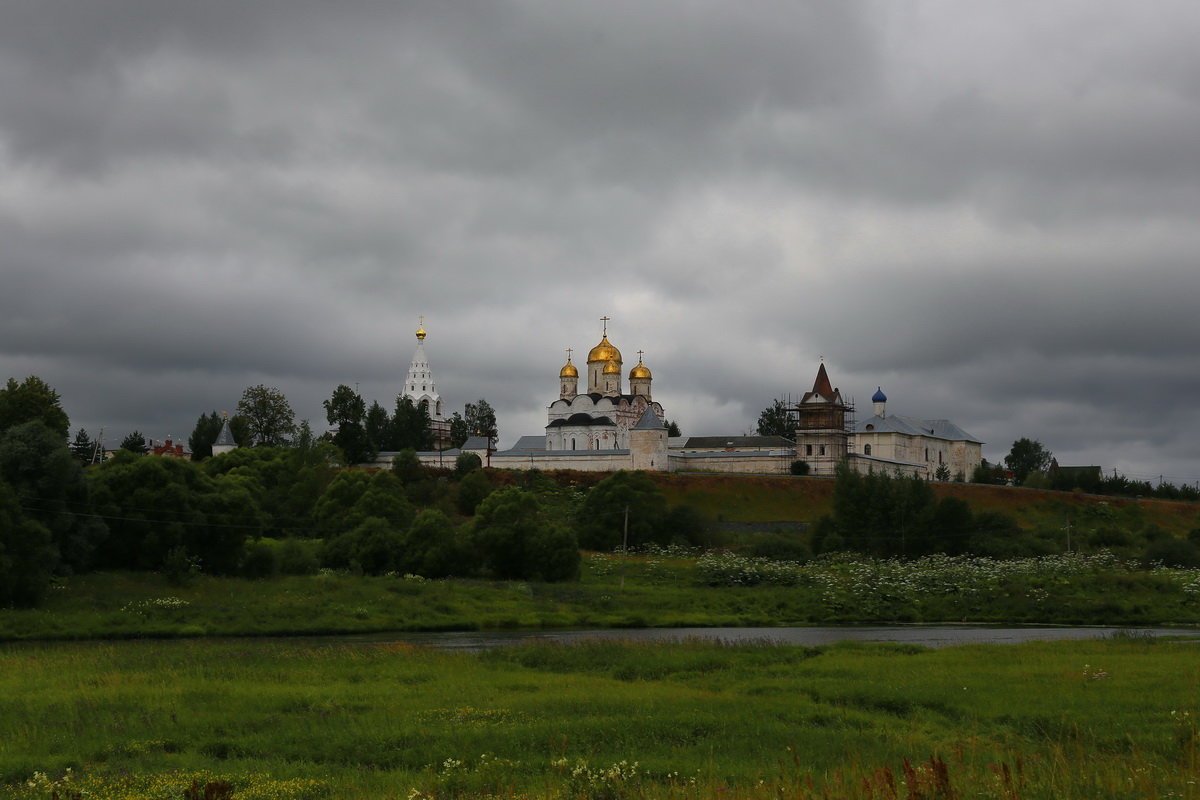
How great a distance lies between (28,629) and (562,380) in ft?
261

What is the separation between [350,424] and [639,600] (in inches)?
2171

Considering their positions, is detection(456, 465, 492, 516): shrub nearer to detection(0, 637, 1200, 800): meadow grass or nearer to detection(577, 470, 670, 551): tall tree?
detection(577, 470, 670, 551): tall tree

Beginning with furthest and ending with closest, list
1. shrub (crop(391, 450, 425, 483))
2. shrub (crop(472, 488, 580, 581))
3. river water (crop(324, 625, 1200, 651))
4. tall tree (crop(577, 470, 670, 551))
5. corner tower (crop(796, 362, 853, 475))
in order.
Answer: corner tower (crop(796, 362, 853, 475)), shrub (crop(391, 450, 425, 483)), tall tree (crop(577, 470, 670, 551)), shrub (crop(472, 488, 580, 581)), river water (crop(324, 625, 1200, 651))

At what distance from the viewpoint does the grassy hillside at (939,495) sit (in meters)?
81.4

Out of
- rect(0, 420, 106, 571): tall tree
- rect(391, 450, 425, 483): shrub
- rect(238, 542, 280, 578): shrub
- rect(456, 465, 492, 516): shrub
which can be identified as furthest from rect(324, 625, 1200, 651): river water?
rect(391, 450, 425, 483): shrub

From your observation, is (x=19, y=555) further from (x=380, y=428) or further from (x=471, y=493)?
(x=380, y=428)

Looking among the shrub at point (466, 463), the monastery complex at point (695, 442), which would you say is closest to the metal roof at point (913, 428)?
the monastery complex at point (695, 442)

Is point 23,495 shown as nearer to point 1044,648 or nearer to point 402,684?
point 402,684

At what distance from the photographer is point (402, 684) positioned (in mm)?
20578

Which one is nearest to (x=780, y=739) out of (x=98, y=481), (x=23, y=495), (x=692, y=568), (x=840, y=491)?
(x=23, y=495)

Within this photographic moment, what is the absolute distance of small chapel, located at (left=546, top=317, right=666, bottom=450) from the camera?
101438mm

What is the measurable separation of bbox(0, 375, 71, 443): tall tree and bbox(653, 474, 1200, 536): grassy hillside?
39690 millimetres

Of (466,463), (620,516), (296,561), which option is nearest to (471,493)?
(620,516)

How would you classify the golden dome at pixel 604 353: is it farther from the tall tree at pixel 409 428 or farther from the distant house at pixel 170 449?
the distant house at pixel 170 449
